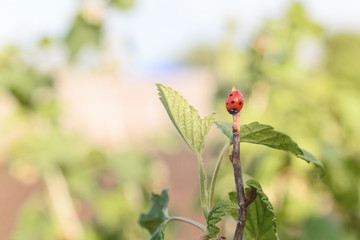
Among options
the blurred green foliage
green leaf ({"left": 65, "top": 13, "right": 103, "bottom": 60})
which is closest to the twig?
the blurred green foliage

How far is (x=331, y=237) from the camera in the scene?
1.61m

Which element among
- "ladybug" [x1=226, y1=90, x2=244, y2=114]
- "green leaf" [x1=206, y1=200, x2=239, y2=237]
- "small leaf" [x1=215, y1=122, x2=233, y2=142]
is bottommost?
"green leaf" [x1=206, y1=200, x2=239, y2=237]

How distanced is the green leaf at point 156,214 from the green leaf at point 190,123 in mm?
124

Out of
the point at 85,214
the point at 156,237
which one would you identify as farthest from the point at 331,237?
the point at 85,214

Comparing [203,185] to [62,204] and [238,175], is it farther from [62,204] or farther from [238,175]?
[62,204]

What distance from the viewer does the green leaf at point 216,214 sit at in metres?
0.40

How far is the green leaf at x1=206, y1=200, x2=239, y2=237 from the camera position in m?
0.40

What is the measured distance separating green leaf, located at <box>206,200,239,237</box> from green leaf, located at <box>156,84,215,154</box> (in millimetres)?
44

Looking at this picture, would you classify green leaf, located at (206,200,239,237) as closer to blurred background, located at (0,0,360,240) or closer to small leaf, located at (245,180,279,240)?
small leaf, located at (245,180,279,240)

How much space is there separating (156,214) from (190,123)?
5.6 inches

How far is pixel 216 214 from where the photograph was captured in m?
0.40

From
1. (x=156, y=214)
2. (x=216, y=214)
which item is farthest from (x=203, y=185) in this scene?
(x=156, y=214)

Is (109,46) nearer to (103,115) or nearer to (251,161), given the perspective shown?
(103,115)

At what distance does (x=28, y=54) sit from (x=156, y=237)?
6.23ft
